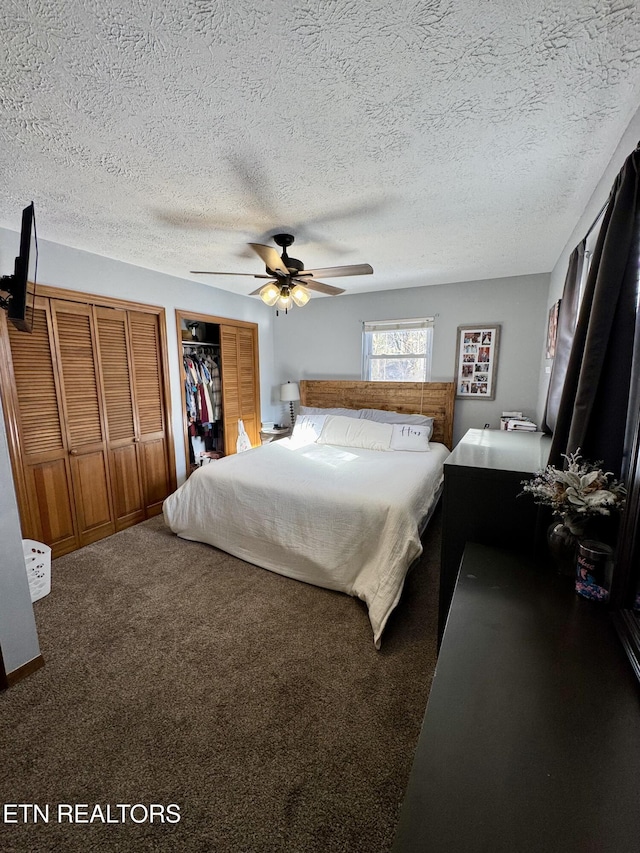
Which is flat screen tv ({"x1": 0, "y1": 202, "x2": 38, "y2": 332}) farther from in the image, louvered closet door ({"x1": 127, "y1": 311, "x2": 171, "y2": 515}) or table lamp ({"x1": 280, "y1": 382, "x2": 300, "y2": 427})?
table lamp ({"x1": 280, "y1": 382, "x2": 300, "y2": 427})

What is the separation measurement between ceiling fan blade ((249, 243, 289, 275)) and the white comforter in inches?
59.0

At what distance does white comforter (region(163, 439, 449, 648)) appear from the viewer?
7.08 feet

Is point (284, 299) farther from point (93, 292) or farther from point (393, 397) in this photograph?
point (393, 397)

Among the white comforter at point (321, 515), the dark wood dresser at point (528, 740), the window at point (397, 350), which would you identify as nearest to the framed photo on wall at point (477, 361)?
the window at point (397, 350)

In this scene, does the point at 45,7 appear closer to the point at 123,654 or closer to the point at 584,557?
the point at 584,557

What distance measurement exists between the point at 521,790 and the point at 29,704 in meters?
2.02

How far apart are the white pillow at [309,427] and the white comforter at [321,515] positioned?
2.90 feet

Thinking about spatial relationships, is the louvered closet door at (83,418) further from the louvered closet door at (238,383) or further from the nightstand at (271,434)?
the nightstand at (271,434)

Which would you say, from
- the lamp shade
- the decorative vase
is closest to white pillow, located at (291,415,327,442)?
the lamp shade

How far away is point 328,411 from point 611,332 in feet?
10.8

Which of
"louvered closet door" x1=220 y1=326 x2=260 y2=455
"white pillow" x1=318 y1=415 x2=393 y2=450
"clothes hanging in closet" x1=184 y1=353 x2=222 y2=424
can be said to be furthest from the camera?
"louvered closet door" x1=220 y1=326 x2=260 y2=455

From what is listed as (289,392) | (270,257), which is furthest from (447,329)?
(270,257)

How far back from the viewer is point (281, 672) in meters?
1.75

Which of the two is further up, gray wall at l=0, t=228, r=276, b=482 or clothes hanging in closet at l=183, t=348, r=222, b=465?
gray wall at l=0, t=228, r=276, b=482
